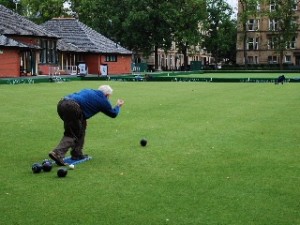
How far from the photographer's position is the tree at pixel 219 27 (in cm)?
8606

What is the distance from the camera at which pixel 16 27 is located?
1891 inches

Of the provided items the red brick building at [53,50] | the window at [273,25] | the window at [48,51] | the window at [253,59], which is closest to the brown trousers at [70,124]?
the red brick building at [53,50]

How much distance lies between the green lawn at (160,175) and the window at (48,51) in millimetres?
36615

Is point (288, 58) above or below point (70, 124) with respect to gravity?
above

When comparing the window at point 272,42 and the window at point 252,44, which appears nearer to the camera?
the window at point 272,42

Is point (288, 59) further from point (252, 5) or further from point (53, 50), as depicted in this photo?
point (53, 50)

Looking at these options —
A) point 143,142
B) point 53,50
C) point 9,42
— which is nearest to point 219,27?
point 53,50

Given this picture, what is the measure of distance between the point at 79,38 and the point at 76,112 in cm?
5153

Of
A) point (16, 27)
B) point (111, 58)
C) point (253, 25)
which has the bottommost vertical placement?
point (111, 58)

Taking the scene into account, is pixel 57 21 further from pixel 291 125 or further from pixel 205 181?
pixel 205 181

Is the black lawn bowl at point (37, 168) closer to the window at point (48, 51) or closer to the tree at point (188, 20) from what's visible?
the window at point (48, 51)

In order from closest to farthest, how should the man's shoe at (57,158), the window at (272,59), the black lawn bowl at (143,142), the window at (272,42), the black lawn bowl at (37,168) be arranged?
the black lawn bowl at (37,168) < the man's shoe at (57,158) < the black lawn bowl at (143,142) < the window at (272,42) < the window at (272,59)

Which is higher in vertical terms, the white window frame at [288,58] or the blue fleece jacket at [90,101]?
the white window frame at [288,58]

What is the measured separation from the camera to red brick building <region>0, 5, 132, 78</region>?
4475 cm
